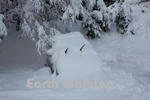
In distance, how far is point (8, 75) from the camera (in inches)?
258

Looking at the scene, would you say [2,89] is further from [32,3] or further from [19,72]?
[32,3]

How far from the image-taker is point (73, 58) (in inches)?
243

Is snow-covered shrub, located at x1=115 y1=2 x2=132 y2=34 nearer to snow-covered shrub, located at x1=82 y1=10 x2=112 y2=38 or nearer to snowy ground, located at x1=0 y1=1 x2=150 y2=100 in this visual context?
snowy ground, located at x1=0 y1=1 x2=150 y2=100

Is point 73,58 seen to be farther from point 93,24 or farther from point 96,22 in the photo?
point 96,22

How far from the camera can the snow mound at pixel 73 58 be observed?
19.4 ft

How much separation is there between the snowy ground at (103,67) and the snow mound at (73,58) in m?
0.04

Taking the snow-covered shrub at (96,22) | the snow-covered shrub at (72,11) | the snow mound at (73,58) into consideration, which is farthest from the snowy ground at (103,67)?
the snow-covered shrub at (72,11)

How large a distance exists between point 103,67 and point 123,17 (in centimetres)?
427

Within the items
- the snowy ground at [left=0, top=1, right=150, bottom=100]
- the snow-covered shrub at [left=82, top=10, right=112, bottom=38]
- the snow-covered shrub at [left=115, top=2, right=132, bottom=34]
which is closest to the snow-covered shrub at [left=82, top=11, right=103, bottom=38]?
the snow-covered shrub at [left=82, top=10, right=112, bottom=38]

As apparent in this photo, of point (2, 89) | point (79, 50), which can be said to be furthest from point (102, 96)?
point (2, 89)

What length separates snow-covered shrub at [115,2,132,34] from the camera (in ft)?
32.8

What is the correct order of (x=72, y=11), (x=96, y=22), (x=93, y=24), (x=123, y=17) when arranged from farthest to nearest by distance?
(x=123, y=17) < (x=96, y=22) < (x=93, y=24) < (x=72, y=11)

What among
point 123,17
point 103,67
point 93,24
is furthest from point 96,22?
point 103,67

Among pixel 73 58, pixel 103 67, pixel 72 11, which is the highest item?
pixel 72 11
